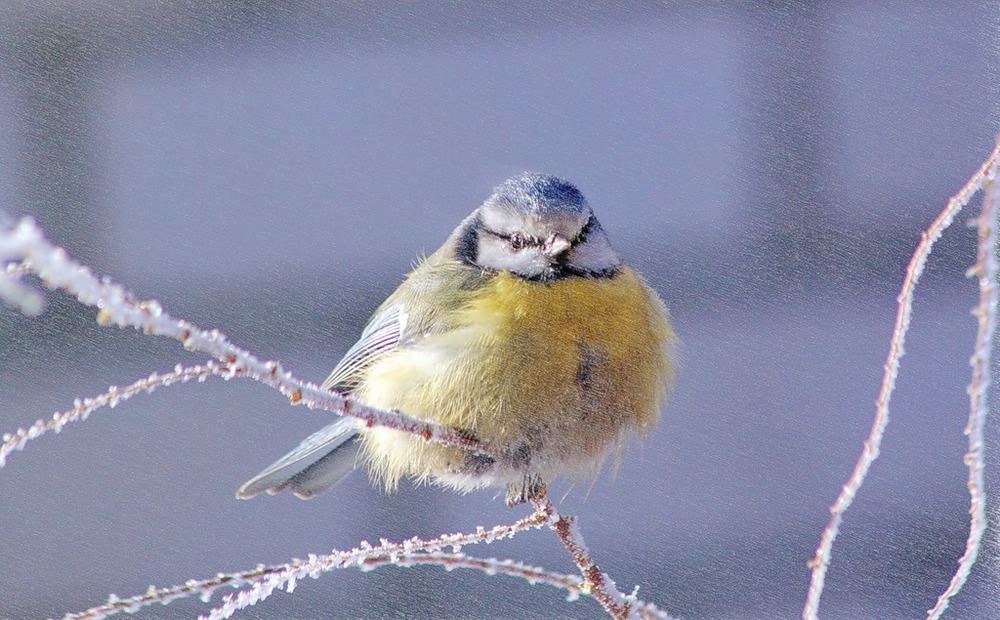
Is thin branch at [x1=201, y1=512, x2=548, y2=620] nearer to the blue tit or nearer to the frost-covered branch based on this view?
the frost-covered branch

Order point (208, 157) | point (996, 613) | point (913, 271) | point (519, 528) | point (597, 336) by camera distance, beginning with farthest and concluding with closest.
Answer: point (208, 157)
point (996, 613)
point (597, 336)
point (519, 528)
point (913, 271)

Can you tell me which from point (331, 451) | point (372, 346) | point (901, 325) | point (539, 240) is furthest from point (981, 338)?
Answer: point (331, 451)

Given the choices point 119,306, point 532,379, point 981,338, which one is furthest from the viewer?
point 532,379

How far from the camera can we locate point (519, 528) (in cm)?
91

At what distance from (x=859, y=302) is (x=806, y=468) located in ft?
1.32

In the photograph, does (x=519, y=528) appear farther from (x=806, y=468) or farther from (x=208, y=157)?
(x=208, y=157)

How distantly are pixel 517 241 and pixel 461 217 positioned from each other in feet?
2.77

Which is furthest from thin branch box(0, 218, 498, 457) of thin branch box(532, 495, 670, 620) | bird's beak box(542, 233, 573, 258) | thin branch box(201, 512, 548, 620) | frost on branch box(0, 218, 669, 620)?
bird's beak box(542, 233, 573, 258)

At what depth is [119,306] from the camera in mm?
415

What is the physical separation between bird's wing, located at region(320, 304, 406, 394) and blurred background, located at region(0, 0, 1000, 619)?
0.62m

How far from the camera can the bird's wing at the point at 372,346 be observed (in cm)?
136

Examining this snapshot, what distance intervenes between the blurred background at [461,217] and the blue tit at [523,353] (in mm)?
769

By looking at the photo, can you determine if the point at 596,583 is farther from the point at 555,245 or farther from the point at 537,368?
the point at 555,245

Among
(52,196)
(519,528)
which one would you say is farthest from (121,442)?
(519,528)
